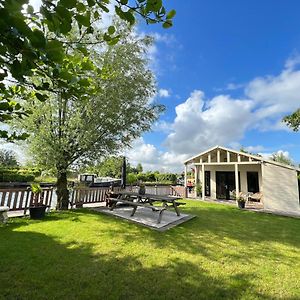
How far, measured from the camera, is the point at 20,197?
8008 mm

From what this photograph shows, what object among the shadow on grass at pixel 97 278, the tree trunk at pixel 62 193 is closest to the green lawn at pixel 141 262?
the shadow on grass at pixel 97 278

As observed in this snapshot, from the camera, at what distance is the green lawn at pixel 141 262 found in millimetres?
3182

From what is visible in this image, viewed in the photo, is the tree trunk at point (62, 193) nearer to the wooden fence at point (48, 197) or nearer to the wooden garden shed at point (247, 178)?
the wooden fence at point (48, 197)

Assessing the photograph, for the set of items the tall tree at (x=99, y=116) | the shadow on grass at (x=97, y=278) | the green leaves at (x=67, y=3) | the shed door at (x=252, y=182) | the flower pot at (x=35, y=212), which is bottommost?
the shadow on grass at (x=97, y=278)

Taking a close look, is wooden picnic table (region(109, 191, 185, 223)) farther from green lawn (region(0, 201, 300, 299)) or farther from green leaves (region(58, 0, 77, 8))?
green leaves (region(58, 0, 77, 8))

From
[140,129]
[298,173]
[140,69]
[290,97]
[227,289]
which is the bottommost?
[227,289]

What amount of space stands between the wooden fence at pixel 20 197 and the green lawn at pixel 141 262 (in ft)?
3.19

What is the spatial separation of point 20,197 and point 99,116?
432cm

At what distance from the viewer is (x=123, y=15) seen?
4.25 feet

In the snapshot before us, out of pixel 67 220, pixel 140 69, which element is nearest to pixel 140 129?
pixel 140 69

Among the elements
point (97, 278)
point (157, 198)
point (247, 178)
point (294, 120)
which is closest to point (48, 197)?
point (157, 198)

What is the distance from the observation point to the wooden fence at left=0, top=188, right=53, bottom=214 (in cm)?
754

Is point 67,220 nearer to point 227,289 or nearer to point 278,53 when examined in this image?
point 227,289

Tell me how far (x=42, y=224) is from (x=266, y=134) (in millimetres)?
29493
